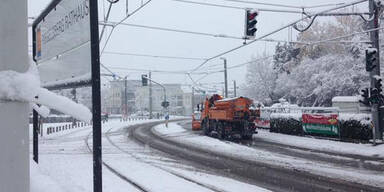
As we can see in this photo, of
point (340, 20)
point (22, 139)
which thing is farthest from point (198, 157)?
point (340, 20)

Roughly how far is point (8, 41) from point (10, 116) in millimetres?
318

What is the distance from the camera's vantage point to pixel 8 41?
4.85ft

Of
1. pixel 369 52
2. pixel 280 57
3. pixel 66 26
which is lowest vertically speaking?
pixel 66 26

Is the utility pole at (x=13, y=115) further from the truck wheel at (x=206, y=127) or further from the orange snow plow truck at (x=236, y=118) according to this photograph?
the truck wheel at (x=206, y=127)

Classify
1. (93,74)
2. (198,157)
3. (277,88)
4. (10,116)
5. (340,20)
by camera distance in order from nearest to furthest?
(10,116) < (93,74) < (198,157) < (340,20) < (277,88)

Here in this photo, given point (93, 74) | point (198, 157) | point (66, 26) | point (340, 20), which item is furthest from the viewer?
point (340, 20)

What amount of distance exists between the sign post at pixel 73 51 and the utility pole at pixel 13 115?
134cm

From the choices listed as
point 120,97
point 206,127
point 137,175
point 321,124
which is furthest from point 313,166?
point 120,97

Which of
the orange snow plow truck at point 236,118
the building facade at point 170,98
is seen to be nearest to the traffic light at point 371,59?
the orange snow plow truck at point 236,118

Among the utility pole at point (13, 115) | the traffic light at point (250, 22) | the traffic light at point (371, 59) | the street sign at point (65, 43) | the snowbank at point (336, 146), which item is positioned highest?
the traffic light at point (250, 22)

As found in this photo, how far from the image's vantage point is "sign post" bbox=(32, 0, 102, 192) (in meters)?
2.95

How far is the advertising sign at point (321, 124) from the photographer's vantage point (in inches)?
794

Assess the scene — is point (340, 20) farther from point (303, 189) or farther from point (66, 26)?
point (66, 26)

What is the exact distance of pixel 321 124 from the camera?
833 inches
